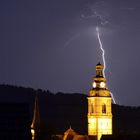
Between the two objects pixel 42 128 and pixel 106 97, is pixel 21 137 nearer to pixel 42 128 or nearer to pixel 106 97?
pixel 42 128

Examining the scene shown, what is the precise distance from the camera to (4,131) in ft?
305

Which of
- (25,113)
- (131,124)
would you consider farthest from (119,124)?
(25,113)

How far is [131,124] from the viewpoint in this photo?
198 meters

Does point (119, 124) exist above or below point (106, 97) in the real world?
above

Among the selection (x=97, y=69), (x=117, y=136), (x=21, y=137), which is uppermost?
(x=97, y=69)

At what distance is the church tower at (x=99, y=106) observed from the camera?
459 ft

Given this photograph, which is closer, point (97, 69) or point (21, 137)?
point (21, 137)

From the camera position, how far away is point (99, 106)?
460 feet

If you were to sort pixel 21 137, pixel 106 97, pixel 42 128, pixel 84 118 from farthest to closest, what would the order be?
1. pixel 84 118
2. pixel 106 97
3. pixel 42 128
4. pixel 21 137

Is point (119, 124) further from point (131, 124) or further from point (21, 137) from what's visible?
point (21, 137)

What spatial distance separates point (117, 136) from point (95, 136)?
29.8ft

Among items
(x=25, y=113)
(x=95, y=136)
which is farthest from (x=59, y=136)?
(x=25, y=113)

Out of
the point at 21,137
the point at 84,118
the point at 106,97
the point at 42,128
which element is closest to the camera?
the point at 21,137

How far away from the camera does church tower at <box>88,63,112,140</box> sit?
5512 inches
